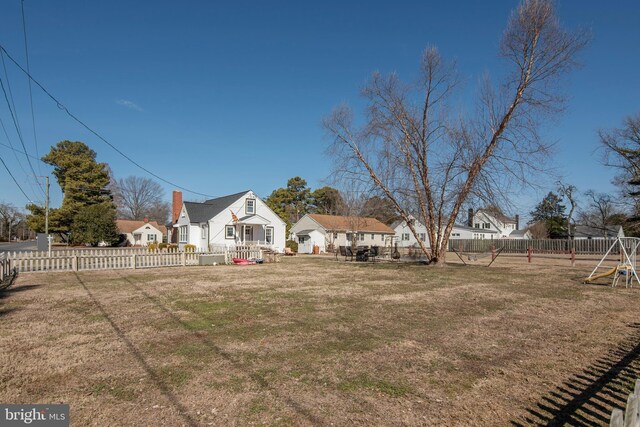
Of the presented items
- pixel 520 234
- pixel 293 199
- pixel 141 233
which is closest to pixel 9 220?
pixel 141 233

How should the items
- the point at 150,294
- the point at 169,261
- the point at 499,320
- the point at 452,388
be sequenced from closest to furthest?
the point at 452,388 < the point at 499,320 < the point at 150,294 < the point at 169,261

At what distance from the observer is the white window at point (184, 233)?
3384 centimetres

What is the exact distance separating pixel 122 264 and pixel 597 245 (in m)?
48.6

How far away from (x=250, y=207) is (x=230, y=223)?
2609 millimetres

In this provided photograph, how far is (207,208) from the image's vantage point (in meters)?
34.8

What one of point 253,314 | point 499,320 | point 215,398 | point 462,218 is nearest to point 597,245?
point 462,218

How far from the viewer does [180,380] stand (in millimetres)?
4352

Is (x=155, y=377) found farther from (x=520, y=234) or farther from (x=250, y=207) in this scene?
(x=520, y=234)

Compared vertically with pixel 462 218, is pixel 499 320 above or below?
below

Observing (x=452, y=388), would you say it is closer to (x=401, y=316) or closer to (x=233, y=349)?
(x=233, y=349)

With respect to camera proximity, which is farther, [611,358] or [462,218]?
[462,218]

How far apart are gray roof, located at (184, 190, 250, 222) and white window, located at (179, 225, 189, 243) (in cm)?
146

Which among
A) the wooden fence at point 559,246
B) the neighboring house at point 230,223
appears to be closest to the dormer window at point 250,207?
the neighboring house at point 230,223

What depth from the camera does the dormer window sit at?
1339 inches
